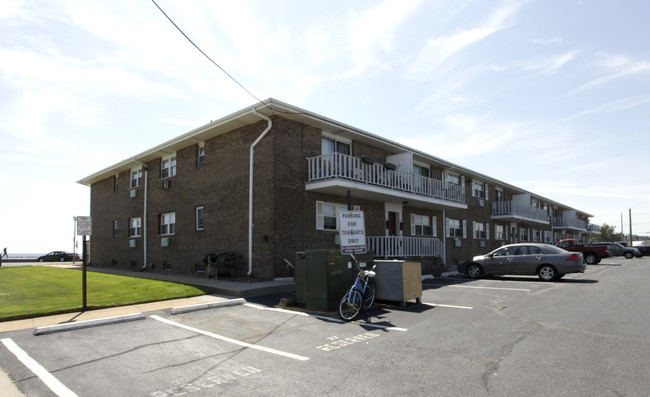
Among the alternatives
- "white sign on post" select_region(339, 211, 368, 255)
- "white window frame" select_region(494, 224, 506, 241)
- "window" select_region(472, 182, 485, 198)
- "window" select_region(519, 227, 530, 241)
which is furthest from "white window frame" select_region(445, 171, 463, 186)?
"white sign on post" select_region(339, 211, 368, 255)

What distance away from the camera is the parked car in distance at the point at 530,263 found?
15.3 meters

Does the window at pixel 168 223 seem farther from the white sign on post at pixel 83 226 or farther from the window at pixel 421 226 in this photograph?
the window at pixel 421 226

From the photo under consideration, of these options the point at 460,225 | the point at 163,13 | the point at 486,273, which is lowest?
the point at 486,273

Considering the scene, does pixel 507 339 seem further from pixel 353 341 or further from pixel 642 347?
pixel 353 341

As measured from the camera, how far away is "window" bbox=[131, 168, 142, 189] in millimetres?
23250

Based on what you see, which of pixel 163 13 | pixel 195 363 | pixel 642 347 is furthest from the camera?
pixel 163 13

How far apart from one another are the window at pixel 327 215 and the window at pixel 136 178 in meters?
12.3

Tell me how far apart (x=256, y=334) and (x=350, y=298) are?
2.15 metres

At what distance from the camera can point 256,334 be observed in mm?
7215

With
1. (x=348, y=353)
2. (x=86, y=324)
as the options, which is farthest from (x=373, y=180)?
(x=86, y=324)

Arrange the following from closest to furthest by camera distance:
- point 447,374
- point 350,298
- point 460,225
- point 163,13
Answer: point 447,374, point 350,298, point 163,13, point 460,225

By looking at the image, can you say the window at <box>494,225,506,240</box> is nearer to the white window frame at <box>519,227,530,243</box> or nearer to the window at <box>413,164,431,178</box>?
the white window frame at <box>519,227,530,243</box>

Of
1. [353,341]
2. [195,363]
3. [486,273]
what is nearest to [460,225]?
[486,273]

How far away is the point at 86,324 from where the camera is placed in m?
7.66
